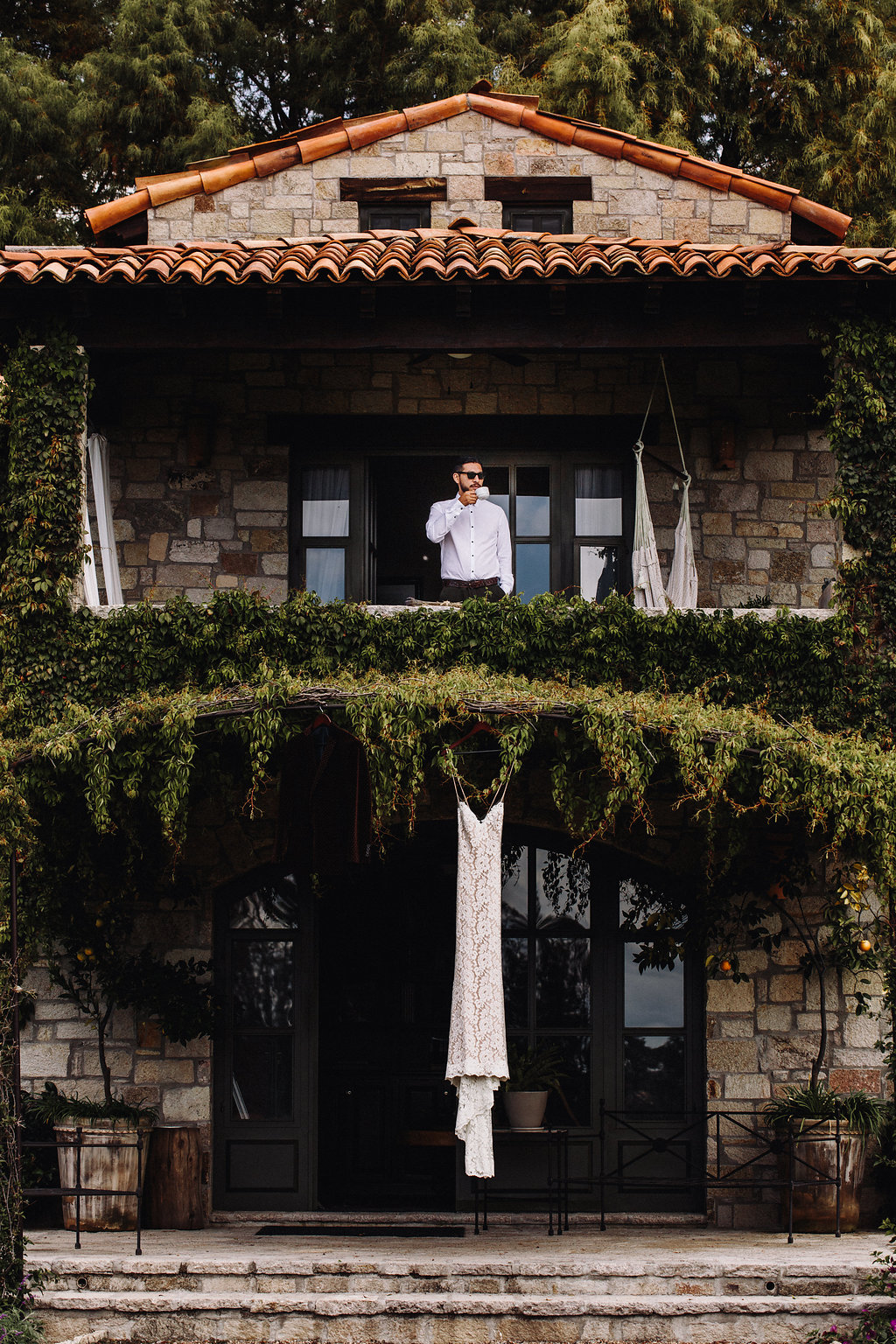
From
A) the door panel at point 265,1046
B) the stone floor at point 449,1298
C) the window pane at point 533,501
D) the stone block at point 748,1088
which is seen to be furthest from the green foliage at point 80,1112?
the window pane at point 533,501

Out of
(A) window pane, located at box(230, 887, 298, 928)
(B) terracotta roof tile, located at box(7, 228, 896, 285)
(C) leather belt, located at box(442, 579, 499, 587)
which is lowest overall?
(A) window pane, located at box(230, 887, 298, 928)

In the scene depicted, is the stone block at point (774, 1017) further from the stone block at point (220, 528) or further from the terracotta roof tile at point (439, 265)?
the stone block at point (220, 528)

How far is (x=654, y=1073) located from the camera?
1065cm

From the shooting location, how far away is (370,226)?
498 inches

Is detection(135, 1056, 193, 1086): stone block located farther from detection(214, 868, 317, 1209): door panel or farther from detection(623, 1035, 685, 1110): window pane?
detection(623, 1035, 685, 1110): window pane

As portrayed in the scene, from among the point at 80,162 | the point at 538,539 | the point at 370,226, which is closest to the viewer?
the point at 538,539

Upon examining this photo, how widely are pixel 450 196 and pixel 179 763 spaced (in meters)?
6.66

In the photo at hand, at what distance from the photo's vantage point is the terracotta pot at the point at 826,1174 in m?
9.48

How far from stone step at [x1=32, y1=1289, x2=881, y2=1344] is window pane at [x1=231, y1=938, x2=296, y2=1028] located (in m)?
2.90

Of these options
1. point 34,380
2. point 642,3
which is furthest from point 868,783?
point 642,3

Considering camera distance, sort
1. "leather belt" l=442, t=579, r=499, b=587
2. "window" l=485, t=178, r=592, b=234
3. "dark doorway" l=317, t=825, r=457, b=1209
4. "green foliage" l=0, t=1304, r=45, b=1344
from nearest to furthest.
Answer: "green foliage" l=0, t=1304, r=45, b=1344
"leather belt" l=442, t=579, r=499, b=587
"dark doorway" l=317, t=825, r=457, b=1209
"window" l=485, t=178, r=592, b=234

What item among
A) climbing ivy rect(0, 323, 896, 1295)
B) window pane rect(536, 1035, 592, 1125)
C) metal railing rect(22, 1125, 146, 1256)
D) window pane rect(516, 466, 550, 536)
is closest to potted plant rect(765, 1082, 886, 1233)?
climbing ivy rect(0, 323, 896, 1295)

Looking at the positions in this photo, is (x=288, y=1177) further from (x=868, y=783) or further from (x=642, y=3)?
(x=642, y=3)

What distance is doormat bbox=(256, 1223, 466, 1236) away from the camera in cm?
973
